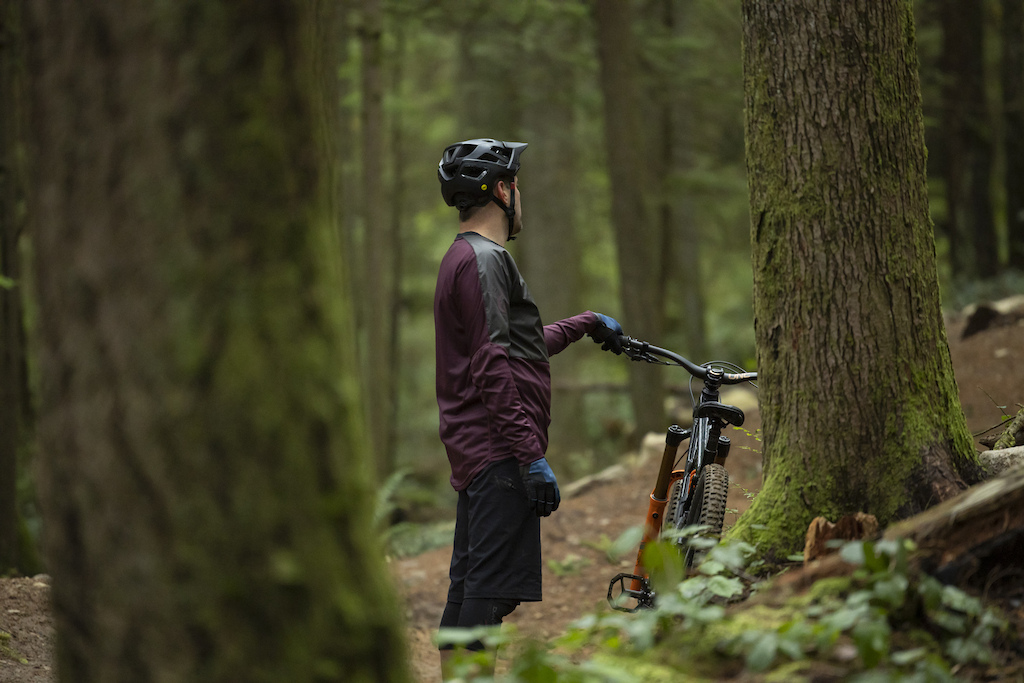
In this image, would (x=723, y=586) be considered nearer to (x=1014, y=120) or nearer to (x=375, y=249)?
(x=375, y=249)

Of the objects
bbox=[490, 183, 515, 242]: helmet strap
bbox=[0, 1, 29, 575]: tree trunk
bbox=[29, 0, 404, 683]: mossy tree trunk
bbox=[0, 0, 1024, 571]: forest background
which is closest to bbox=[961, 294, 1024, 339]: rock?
bbox=[0, 0, 1024, 571]: forest background

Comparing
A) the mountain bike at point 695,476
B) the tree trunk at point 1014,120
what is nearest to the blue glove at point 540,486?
the mountain bike at point 695,476

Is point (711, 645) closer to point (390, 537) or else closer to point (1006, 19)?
point (390, 537)

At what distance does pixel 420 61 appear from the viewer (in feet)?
59.2

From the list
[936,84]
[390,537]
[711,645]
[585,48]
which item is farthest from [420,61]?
[711,645]

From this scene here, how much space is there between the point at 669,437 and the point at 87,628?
123 inches

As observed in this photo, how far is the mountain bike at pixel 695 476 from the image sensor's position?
13.0ft

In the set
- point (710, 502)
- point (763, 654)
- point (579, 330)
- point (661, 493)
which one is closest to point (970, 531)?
point (763, 654)

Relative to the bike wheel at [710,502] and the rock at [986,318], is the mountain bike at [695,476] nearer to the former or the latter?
the bike wheel at [710,502]

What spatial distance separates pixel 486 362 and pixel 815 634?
176 centimetres

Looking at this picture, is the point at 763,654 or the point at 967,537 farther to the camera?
the point at 967,537

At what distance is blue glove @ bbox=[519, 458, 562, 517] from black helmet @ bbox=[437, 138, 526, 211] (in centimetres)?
131

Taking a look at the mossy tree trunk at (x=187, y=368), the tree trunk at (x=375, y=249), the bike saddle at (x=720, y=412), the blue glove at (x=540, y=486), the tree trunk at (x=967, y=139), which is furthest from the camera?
the tree trunk at (x=967, y=139)

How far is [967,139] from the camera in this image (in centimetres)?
1402
